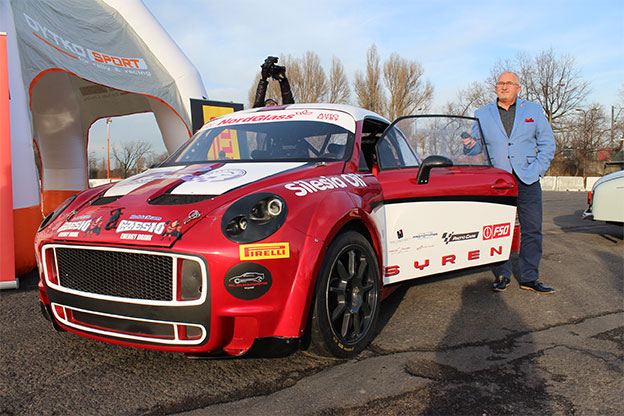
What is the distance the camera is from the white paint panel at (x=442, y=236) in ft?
11.6

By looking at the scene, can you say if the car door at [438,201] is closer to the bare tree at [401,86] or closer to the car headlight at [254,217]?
the car headlight at [254,217]

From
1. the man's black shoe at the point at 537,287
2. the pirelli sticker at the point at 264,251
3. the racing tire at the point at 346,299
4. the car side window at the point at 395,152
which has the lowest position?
the man's black shoe at the point at 537,287

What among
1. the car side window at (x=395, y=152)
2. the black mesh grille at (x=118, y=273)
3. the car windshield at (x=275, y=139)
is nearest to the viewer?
the black mesh grille at (x=118, y=273)

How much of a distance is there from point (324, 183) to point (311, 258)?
22.9 inches

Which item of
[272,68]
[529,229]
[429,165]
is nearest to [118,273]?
[429,165]

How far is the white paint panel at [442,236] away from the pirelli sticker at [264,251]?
1.17 meters

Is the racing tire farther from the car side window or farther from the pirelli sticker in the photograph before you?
the car side window

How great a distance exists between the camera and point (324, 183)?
2932 mm

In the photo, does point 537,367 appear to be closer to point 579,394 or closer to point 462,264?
point 579,394

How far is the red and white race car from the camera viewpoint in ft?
7.72

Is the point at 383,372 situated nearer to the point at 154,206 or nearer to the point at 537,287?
the point at 154,206

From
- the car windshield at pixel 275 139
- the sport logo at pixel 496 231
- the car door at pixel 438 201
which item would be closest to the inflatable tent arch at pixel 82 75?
the car windshield at pixel 275 139

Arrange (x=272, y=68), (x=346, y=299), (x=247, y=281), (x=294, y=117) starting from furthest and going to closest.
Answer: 1. (x=272, y=68)
2. (x=294, y=117)
3. (x=346, y=299)
4. (x=247, y=281)

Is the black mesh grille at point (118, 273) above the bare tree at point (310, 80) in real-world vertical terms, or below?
below
